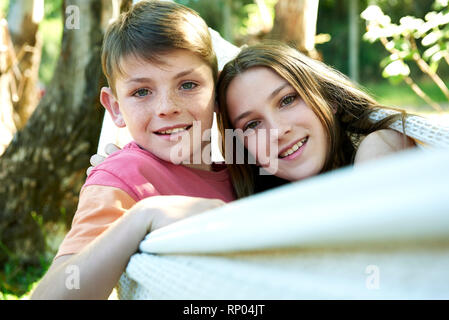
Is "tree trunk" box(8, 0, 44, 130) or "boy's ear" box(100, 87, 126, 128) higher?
"tree trunk" box(8, 0, 44, 130)

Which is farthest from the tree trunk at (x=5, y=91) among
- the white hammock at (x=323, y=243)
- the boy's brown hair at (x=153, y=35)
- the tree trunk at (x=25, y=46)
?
the white hammock at (x=323, y=243)

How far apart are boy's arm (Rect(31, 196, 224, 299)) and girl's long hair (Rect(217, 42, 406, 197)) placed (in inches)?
29.2

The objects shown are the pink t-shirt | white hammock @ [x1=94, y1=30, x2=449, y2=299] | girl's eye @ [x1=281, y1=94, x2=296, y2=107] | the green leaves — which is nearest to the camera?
white hammock @ [x1=94, y1=30, x2=449, y2=299]

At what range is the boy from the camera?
4.61 ft

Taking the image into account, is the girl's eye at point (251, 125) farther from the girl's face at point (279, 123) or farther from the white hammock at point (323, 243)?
the white hammock at point (323, 243)

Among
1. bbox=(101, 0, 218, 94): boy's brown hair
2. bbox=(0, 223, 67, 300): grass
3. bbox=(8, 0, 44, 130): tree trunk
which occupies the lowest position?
bbox=(0, 223, 67, 300): grass

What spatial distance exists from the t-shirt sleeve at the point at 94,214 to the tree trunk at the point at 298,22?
327 centimetres

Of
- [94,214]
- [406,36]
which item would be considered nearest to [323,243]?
[94,214]

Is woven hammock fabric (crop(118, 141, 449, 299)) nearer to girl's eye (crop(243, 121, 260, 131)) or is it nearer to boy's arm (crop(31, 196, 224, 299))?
boy's arm (crop(31, 196, 224, 299))

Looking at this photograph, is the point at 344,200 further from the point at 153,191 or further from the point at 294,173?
the point at 294,173

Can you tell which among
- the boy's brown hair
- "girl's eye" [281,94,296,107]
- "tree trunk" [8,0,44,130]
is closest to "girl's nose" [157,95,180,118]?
the boy's brown hair

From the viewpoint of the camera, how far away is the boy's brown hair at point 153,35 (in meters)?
1.67

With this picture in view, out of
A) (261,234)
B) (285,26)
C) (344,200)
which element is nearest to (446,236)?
(344,200)

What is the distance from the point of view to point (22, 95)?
169 inches
